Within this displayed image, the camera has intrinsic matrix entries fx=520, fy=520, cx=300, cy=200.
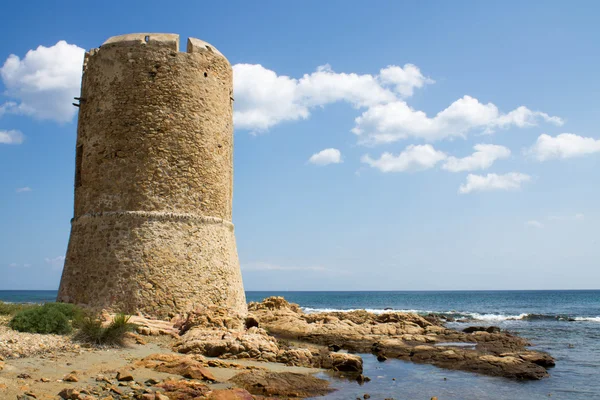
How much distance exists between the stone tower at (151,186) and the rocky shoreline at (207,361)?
102cm

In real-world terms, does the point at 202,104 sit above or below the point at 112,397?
above

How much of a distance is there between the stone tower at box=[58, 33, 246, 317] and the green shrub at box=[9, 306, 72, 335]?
92.2 inches

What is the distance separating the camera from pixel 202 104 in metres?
13.9

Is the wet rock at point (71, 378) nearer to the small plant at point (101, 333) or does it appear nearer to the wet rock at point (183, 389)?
the wet rock at point (183, 389)

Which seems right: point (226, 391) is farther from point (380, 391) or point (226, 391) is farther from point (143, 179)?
point (143, 179)

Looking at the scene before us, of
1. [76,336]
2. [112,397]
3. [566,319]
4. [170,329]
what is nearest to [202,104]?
[170,329]

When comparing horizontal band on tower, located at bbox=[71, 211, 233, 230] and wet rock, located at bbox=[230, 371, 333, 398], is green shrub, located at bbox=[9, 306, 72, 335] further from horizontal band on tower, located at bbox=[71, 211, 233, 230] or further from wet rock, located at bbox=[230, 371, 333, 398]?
wet rock, located at bbox=[230, 371, 333, 398]

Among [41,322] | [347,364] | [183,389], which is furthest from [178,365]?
[347,364]

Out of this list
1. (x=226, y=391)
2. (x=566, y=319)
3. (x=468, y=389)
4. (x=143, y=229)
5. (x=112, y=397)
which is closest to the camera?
(x=112, y=397)

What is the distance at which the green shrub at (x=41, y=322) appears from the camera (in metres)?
9.67

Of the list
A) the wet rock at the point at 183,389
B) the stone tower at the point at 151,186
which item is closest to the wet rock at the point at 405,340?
the wet rock at the point at 183,389

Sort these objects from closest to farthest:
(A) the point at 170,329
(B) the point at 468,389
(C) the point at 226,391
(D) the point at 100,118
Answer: (C) the point at 226,391 < (B) the point at 468,389 < (A) the point at 170,329 < (D) the point at 100,118

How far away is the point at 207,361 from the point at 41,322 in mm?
3264

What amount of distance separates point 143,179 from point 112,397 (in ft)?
24.2
